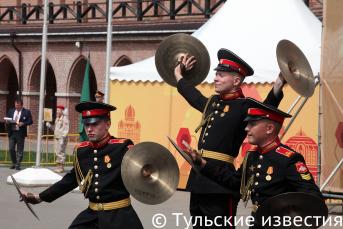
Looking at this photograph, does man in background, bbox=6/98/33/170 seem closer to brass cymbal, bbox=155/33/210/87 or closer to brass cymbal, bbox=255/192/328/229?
brass cymbal, bbox=155/33/210/87

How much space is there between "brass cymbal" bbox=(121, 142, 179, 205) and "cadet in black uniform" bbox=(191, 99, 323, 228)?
0.50m

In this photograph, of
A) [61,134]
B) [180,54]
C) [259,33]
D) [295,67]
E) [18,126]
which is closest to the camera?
[295,67]

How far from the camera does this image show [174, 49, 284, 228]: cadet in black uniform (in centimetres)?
651

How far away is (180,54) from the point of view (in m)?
7.16

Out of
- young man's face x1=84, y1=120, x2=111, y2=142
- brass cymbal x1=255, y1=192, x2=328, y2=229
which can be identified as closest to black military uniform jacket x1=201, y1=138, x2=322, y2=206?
brass cymbal x1=255, y1=192, x2=328, y2=229

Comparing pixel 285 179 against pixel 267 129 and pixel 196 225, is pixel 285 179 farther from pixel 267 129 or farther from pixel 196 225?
pixel 196 225

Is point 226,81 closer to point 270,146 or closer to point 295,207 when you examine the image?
point 270,146

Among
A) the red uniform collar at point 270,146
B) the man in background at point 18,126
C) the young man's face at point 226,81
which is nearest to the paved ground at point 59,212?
the man in background at point 18,126

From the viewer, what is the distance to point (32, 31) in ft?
117

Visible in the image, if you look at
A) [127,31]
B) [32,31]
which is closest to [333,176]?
[127,31]

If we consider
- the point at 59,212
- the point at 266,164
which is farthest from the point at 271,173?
the point at 59,212

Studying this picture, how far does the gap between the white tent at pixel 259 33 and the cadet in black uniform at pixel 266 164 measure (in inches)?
332

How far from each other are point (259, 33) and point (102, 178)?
871cm

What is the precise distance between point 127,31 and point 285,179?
26.6m
